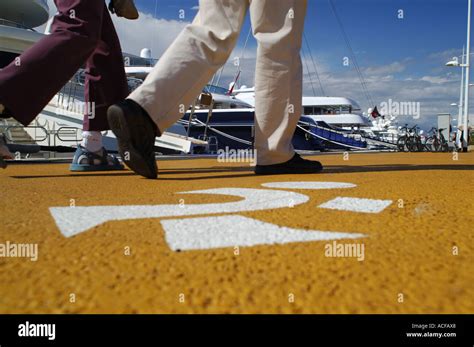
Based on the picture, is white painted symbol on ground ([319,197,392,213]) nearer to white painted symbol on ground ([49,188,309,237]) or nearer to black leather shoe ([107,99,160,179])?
white painted symbol on ground ([49,188,309,237])

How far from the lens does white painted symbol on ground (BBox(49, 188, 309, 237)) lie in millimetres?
847

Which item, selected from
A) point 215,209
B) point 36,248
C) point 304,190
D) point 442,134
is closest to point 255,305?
point 36,248

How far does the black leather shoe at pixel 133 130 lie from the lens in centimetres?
160

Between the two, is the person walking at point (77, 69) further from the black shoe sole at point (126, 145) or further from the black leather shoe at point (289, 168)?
the black leather shoe at point (289, 168)

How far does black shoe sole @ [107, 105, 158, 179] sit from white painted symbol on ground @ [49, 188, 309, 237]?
613 millimetres

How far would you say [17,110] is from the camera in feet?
5.55

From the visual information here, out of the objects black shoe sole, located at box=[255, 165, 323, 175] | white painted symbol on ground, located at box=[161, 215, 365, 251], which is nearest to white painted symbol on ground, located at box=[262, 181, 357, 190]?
black shoe sole, located at box=[255, 165, 323, 175]

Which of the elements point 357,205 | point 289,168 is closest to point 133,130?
point 289,168

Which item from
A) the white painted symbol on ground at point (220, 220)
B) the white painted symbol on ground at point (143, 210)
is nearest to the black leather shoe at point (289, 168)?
the white painted symbol on ground at point (220, 220)

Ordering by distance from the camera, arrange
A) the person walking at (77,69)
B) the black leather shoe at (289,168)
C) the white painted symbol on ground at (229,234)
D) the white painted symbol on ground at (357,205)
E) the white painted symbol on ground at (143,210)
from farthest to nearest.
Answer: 1. the black leather shoe at (289,168)
2. the person walking at (77,69)
3. the white painted symbol on ground at (357,205)
4. the white painted symbol on ground at (143,210)
5. the white painted symbol on ground at (229,234)

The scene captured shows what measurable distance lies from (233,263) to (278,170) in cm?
153

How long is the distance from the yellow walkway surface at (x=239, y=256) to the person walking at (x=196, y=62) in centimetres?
55

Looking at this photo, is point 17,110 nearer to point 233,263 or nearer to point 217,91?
point 233,263

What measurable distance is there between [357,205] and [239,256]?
1.81 feet
